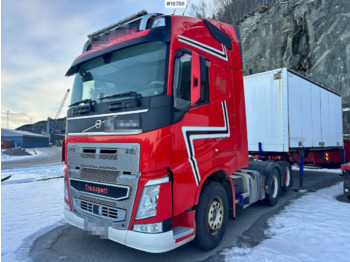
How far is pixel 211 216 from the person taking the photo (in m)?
3.91

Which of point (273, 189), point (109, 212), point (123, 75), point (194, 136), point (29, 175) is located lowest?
point (29, 175)

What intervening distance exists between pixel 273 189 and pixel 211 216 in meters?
3.30

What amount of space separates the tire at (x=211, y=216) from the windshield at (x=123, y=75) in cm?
175

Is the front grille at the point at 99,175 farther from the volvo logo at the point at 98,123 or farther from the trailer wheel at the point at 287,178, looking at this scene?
the trailer wheel at the point at 287,178

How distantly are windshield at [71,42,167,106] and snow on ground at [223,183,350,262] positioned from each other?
2726 millimetres

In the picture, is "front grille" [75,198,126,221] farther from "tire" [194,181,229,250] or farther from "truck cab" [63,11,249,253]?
"tire" [194,181,229,250]

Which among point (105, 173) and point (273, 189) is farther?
point (273, 189)

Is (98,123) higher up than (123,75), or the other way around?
(123,75)

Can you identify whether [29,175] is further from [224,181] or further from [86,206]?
[224,181]

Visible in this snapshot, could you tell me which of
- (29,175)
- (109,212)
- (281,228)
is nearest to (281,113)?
(281,228)

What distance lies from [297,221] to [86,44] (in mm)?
5292

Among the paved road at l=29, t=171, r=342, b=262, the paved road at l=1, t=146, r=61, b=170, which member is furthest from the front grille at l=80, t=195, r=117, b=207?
the paved road at l=1, t=146, r=61, b=170

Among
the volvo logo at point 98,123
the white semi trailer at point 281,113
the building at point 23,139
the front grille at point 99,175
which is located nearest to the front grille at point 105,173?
the front grille at point 99,175

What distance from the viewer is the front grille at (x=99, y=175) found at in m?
3.39
